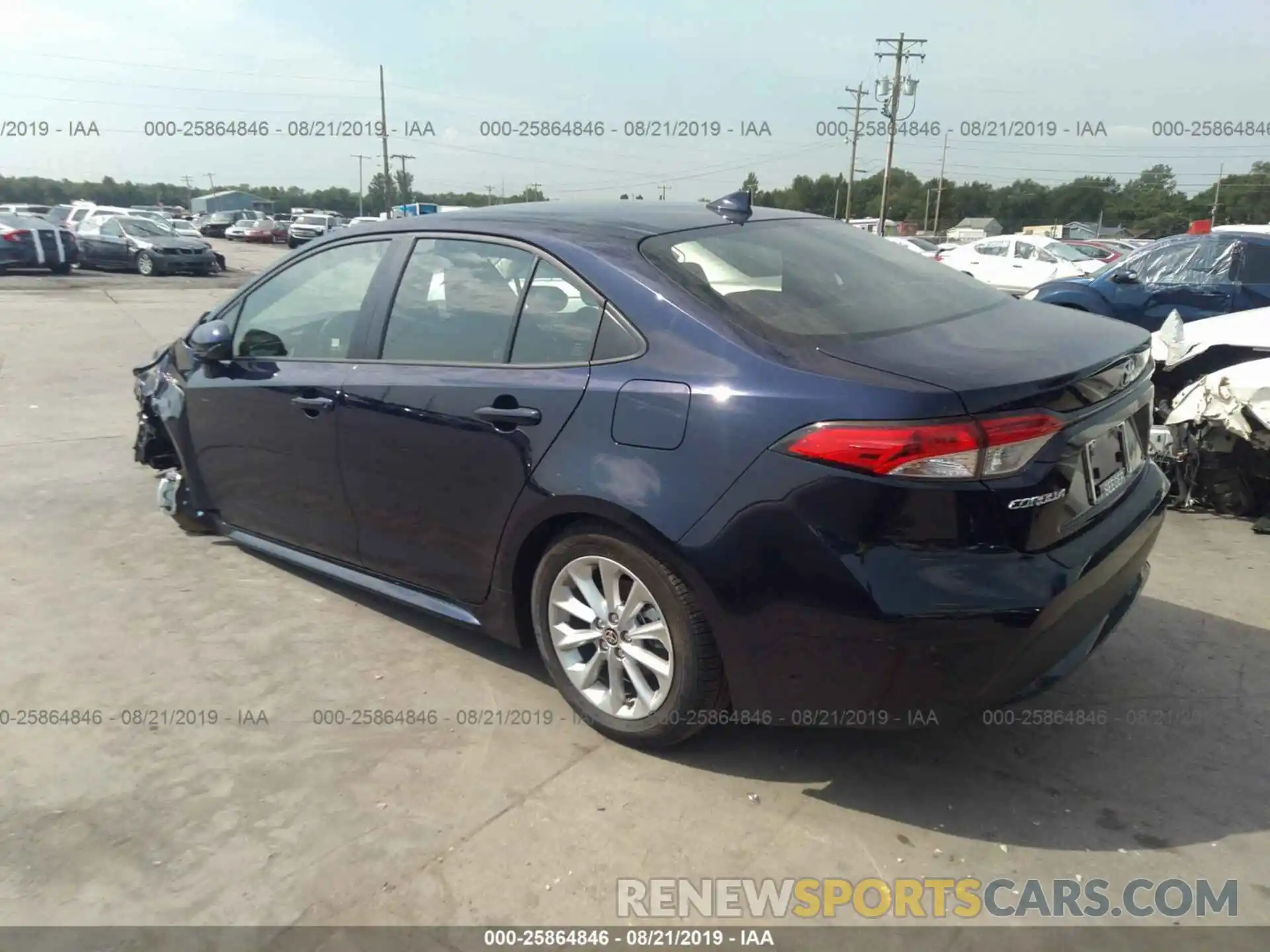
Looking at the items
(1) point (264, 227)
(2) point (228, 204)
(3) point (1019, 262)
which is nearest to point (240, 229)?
(1) point (264, 227)

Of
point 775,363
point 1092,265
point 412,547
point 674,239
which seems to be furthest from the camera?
point 1092,265

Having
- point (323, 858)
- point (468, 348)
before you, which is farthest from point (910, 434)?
point (323, 858)

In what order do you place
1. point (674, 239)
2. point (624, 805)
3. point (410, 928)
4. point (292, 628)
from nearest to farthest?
point (410, 928)
point (624, 805)
point (674, 239)
point (292, 628)

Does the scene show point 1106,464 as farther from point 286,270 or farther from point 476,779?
point 286,270

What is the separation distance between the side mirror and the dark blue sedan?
292 inches

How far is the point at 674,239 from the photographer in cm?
314

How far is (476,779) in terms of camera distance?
2941 mm

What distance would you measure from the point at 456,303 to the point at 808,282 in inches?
47.7

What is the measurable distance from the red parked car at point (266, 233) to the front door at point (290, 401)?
43.7 meters

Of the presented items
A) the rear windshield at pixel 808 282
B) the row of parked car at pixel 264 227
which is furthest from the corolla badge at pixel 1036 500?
the row of parked car at pixel 264 227

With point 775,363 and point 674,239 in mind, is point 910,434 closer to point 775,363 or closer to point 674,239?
point 775,363

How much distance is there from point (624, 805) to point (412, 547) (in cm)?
125

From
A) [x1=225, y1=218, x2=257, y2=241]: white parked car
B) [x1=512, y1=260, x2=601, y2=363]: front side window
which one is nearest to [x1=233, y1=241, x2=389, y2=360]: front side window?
[x1=512, y1=260, x2=601, y2=363]: front side window

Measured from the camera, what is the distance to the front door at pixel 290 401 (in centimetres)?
371
